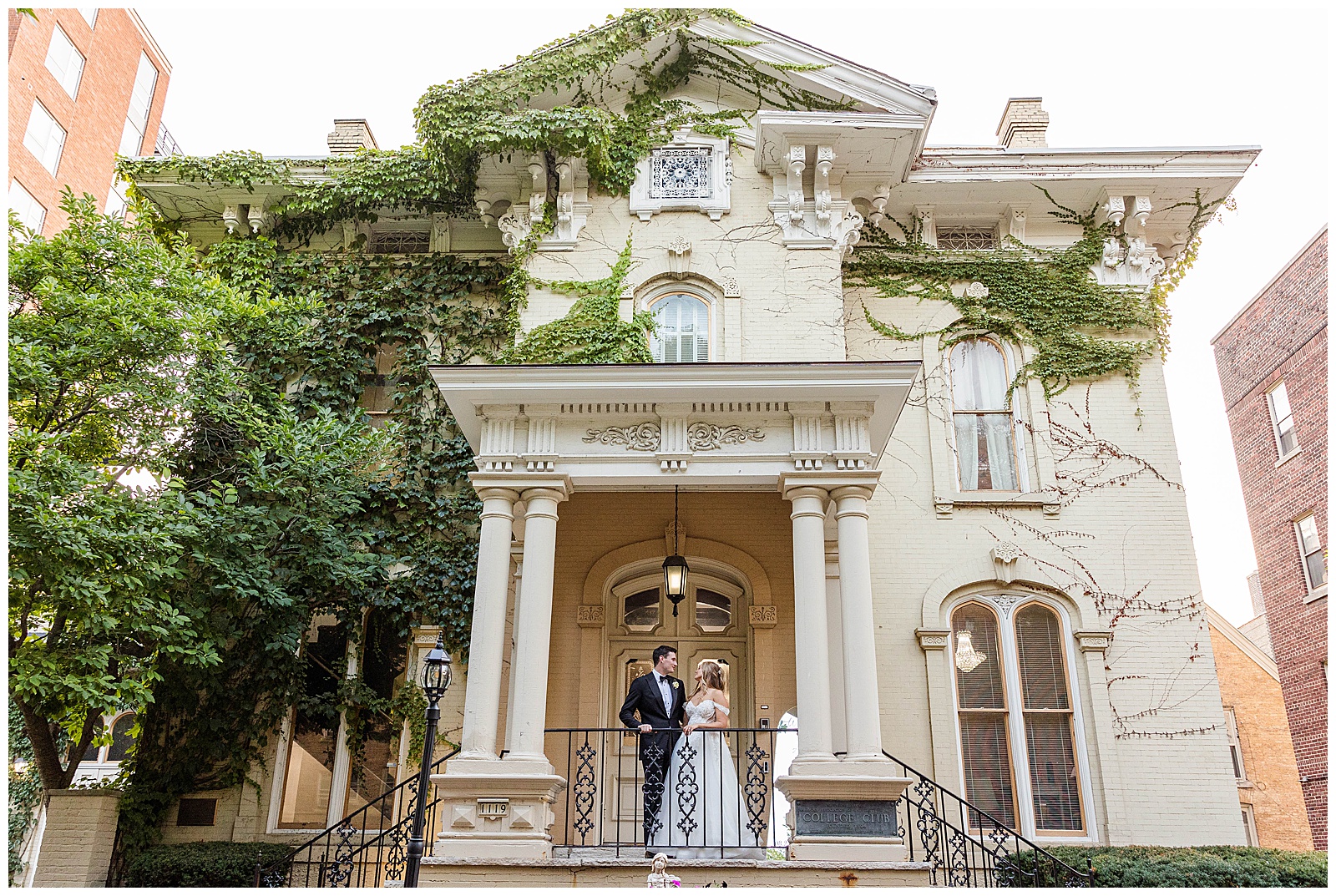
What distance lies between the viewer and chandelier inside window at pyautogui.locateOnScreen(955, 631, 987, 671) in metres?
11.9

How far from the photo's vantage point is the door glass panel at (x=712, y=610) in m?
12.9

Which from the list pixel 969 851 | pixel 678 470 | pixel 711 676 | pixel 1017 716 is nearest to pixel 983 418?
pixel 1017 716

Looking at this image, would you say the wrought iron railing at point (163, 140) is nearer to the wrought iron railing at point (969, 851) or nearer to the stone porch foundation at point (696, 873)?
the stone porch foundation at point (696, 873)

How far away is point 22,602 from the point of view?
32.6 ft

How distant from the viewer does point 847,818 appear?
8805mm

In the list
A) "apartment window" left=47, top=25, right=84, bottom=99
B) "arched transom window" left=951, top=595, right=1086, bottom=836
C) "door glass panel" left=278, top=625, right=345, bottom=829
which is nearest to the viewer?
"arched transom window" left=951, top=595, right=1086, bottom=836

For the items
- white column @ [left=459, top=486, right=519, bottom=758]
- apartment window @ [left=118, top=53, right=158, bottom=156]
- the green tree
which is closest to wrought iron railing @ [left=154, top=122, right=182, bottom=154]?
apartment window @ [left=118, top=53, right=158, bottom=156]

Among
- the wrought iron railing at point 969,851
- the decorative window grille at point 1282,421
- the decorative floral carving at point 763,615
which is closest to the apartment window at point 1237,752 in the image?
the decorative window grille at point 1282,421

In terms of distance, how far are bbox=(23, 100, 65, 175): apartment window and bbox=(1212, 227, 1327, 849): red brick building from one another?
2933 cm

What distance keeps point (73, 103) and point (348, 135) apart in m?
15.8

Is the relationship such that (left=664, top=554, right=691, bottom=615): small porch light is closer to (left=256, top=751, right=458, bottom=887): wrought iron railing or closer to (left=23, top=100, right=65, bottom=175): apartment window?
(left=256, top=751, right=458, bottom=887): wrought iron railing

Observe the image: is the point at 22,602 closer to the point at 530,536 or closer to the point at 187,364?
the point at 187,364

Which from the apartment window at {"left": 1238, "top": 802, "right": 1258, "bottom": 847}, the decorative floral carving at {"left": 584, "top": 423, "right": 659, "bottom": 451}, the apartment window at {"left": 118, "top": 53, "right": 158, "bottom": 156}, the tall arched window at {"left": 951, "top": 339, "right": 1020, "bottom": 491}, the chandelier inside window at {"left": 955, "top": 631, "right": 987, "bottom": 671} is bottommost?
the apartment window at {"left": 1238, "top": 802, "right": 1258, "bottom": 847}

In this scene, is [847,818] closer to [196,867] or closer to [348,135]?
[196,867]
